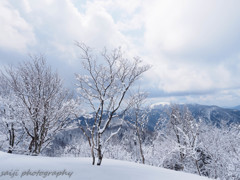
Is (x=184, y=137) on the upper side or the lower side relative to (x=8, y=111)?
lower

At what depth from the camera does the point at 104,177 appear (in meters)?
3.97

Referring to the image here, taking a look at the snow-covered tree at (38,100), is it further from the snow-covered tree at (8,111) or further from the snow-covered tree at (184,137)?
the snow-covered tree at (184,137)

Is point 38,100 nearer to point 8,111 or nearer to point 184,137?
point 8,111

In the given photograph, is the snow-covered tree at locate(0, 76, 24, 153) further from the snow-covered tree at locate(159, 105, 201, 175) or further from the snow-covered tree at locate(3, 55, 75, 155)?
the snow-covered tree at locate(159, 105, 201, 175)

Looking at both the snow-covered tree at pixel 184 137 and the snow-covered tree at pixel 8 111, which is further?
the snow-covered tree at pixel 184 137

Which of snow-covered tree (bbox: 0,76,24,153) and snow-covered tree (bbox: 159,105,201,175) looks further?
snow-covered tree (bbox: 159,105,201,175)

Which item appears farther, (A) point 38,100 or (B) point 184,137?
(B) point 184,137

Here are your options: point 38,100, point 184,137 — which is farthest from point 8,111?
point 184,137

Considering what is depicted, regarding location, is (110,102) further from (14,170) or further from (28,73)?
(28,73)

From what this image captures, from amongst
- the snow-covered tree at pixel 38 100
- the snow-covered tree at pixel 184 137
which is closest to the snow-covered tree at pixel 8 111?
the snow-covered tree at pixel 38 100

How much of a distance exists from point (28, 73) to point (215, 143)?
28.6 meters

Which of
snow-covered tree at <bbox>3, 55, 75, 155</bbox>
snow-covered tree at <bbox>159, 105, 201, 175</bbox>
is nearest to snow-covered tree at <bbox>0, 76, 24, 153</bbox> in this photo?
snow-covered tree at <bbox>3, 55, 75, 155</bbox>

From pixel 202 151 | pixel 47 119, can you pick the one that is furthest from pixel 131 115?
pixel 202 151

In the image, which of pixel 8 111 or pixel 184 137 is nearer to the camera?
pixel 8 111
